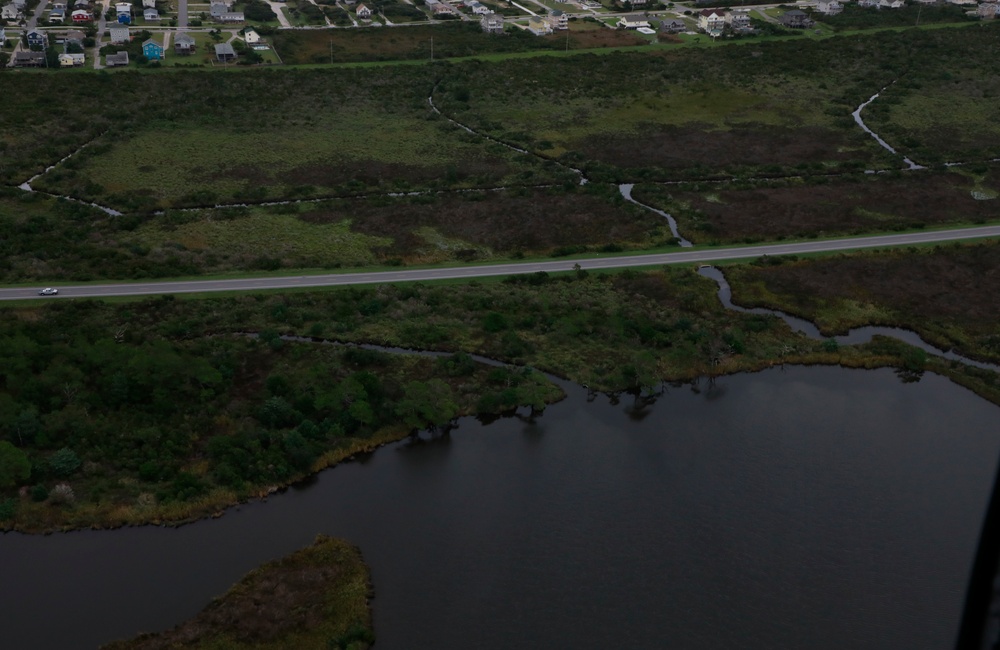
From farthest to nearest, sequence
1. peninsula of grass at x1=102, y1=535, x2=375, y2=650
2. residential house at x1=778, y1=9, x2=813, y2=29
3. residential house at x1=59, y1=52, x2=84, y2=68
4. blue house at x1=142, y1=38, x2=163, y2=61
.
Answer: residential house at x1=778, y1=9, x2=813, y2=29
blue house at x1=142, y1=38, x2=163, y2=61
residential house at x1=59, y1=52, x2=84, y2=68
peninsula of grass at x1=102, y1=535, x2=375, y2=650

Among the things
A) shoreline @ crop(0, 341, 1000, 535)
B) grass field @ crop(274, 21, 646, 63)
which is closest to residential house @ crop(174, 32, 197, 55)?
grass field @ crop(274, 21, 646, 63)

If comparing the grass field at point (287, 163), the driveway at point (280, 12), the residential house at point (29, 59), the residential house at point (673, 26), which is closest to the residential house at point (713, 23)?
the residential house at point (673, 26)

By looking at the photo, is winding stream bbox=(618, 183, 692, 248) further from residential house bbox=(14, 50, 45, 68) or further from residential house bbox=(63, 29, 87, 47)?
residential house bbox=(63, 29, 87, 47)

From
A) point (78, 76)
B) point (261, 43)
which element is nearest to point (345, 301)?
point (78, 76)

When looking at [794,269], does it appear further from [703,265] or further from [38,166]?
[38,166]

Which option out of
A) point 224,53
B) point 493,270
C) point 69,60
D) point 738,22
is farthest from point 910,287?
point 69,60
